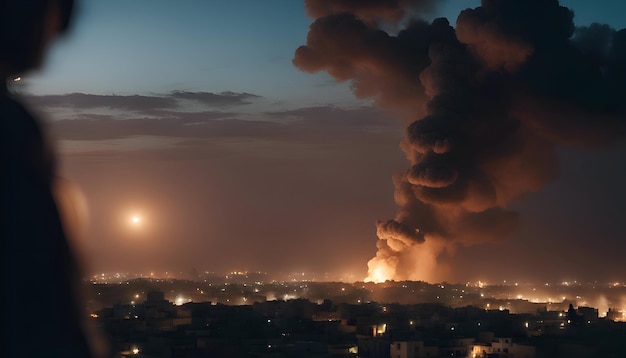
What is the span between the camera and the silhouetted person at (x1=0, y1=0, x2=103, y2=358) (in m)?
1.42

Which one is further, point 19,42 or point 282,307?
point 282,307

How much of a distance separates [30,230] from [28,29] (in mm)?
284

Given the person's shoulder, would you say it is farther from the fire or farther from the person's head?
the fire

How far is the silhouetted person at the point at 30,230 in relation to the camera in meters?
1.42

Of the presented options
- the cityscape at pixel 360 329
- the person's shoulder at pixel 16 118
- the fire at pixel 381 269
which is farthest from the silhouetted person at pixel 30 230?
the fire at pixel 381 269

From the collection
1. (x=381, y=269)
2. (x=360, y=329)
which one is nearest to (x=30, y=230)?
(x=360, y=329)

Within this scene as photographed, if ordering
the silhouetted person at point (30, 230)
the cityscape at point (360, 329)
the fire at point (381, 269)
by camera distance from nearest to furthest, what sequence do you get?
the silhouetted person at point (30, 230)
the cityscape at point (360, 329)
the fire at point (381, 269)

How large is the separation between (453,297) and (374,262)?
21.0 ft

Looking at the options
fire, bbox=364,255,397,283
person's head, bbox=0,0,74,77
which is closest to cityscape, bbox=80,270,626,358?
fire, bbox=364,255,397,283

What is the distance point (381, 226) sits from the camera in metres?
58.4

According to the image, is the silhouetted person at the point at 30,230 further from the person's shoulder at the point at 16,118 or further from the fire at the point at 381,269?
the fire at the point at 381,269

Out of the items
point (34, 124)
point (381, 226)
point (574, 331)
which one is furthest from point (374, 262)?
point (34, 124)

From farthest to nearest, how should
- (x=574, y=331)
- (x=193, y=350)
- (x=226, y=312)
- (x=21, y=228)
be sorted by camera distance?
(x=226, y=312)
(x=574, y=331)
(x=193, y=350)
(x=21, y=228)

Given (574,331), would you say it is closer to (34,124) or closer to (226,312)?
(226,312)
